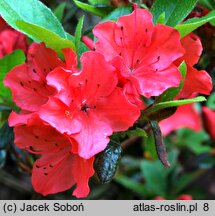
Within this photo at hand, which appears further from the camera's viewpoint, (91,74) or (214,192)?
(214,192)

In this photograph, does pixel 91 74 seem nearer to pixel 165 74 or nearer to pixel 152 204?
pixel 165 74

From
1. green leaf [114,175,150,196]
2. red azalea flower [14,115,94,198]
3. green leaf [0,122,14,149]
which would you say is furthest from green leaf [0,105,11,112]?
green leaf [114,175,150,196]

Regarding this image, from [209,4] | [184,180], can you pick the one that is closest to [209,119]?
[184,180]

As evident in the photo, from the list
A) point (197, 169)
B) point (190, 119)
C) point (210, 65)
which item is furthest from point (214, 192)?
point (210, 65)

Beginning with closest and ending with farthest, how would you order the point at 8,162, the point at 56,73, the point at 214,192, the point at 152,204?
the point at 56,73 < the point at 152,204 < the point at 8,162 < the point at 214,192

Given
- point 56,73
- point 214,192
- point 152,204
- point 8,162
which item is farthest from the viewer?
A: point 214,192

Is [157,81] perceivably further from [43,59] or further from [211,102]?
[211,102]

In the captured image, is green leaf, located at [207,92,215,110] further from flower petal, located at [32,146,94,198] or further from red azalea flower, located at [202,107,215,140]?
flower petal, located at [32,146,94,198]
